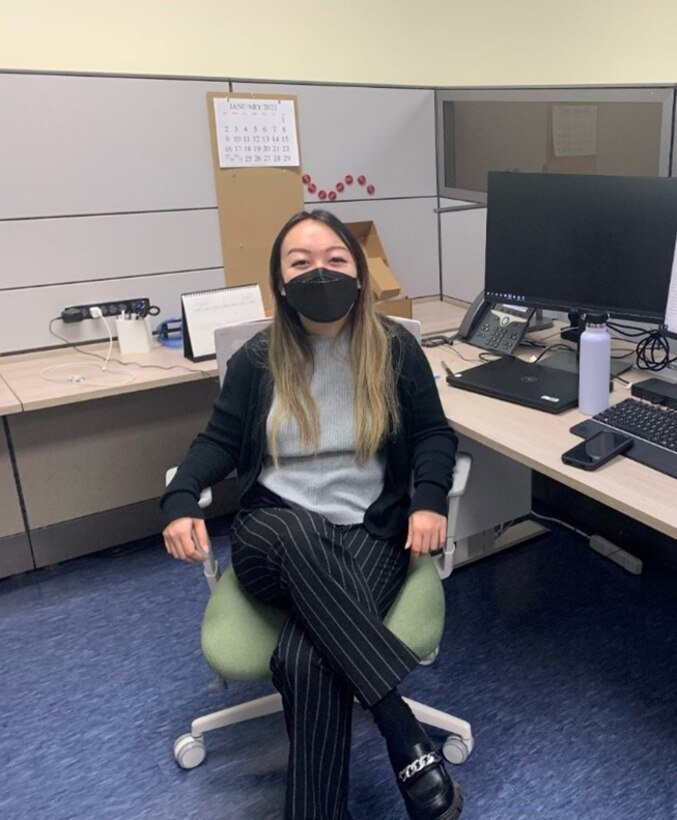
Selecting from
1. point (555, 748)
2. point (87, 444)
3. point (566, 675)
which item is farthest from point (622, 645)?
point (87, 444)

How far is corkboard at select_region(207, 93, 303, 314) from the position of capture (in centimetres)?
252

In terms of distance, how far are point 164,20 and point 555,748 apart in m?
2.61

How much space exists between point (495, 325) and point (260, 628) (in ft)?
3.83

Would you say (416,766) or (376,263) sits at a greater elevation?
(376,263)

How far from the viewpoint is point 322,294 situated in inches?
60.2

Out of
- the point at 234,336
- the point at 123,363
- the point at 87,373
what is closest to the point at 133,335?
the point at 123,363

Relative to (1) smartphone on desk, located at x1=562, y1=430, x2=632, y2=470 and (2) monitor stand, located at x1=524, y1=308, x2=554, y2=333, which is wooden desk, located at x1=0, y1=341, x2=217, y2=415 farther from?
(1) smartphone on desk, located at x1=562, y1=430, x2=632, y2=470

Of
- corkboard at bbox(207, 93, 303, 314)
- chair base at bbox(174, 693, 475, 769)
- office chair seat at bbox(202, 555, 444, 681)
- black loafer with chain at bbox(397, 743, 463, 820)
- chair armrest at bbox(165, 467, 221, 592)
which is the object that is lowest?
chair base at bbox(174, 693, 475, 769)

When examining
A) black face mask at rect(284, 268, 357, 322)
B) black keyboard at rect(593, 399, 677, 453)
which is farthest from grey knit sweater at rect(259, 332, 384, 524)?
black keyboard at rect(593, 399, 677, 453)

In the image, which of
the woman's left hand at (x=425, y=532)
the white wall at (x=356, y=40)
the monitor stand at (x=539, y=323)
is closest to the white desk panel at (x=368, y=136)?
the white wall at (x=356, y=40)

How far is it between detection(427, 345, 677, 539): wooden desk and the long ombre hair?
0.21m

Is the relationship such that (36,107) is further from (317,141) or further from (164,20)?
(317,141)

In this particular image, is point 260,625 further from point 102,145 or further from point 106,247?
point 102,145

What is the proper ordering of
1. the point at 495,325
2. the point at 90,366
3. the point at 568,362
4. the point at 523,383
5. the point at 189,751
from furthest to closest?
the point at 90,366 → the point at 495,325 → the point at 568,362 → the point at 523,383 → the point at 189,751
